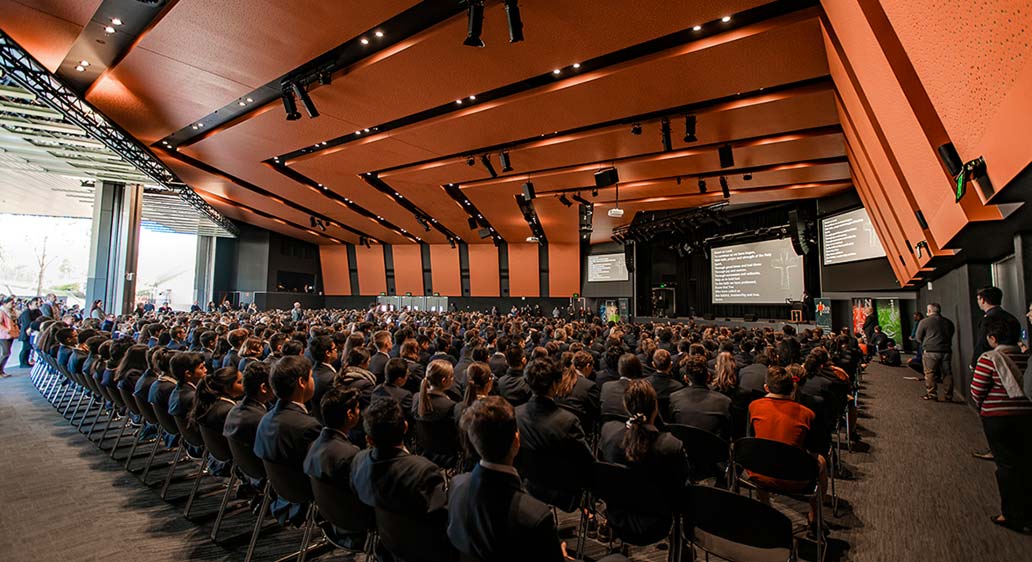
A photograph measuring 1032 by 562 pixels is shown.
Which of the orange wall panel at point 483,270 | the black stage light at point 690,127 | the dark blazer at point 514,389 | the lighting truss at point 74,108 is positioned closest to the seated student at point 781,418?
the dark blazer at point 514,389

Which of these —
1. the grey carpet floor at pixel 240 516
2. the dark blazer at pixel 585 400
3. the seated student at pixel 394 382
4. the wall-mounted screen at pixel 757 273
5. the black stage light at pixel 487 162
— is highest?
the black stage light at pixel 487 162

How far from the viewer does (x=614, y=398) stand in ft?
12.1

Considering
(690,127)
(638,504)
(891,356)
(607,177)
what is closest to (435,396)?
(638,504)

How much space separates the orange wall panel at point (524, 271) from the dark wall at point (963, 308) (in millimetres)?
16890

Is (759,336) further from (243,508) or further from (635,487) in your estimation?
(243,508)

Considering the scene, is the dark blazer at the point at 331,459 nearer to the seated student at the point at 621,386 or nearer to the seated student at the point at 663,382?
the seated student at the point at 621,386

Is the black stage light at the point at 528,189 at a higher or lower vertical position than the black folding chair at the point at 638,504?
higher

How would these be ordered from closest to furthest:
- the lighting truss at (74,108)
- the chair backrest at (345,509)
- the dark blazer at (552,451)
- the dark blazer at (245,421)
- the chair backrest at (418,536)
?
the chair backrest at (418,536) → the chair backrest at (345,509) → the dark blazer at (552,451) → the dark blazer at (245,421) → the lighting truss at (74,108)

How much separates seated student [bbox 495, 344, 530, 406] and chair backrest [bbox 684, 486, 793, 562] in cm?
196

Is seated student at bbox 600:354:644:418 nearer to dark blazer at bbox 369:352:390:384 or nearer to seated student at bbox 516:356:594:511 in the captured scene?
seated student at bbox 516:356:594:511

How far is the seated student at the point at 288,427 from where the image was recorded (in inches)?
95.9

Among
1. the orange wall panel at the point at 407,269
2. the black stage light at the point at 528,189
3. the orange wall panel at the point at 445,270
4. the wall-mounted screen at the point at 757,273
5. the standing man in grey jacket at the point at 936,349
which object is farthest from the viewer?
the orange wall panel at the point at 407,269

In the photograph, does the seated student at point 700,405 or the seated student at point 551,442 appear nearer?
the seated student at point 551,442

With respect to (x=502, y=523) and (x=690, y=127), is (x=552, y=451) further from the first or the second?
(x=690, y=127)
